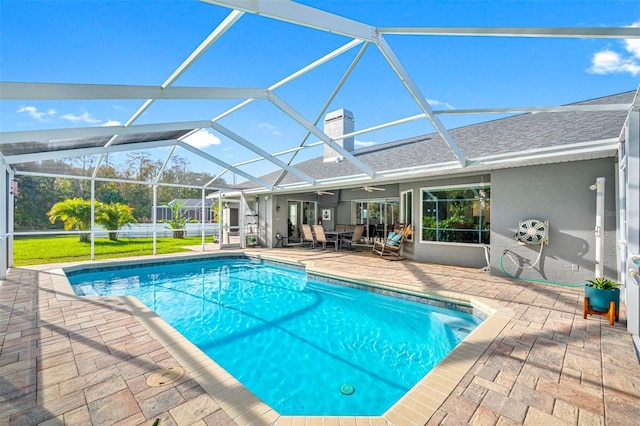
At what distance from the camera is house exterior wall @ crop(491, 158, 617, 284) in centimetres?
625

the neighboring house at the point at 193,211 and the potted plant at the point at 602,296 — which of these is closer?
the potted plant at the point at 602,296

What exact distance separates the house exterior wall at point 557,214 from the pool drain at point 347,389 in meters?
5.96

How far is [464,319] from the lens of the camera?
5523 mm

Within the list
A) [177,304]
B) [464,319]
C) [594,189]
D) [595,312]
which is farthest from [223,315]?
[594,189]

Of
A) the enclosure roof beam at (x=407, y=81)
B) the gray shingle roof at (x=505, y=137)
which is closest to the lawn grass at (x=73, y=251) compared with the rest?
the gray shingle roof at (x=505, y=137)

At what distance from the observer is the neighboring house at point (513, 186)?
20.6 ft

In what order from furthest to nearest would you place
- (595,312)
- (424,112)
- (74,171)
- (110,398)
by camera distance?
(74,171) → (424,112) → (595,312) → (110,398)

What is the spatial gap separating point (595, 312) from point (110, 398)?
637cm

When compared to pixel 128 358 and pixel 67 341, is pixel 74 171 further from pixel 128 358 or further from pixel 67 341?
pixel 128 358

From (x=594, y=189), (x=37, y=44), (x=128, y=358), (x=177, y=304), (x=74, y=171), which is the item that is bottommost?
(x=177, y=304)

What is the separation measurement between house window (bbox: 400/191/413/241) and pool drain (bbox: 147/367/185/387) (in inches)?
340

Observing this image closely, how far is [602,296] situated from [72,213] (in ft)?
71.0

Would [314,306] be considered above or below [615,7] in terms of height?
below

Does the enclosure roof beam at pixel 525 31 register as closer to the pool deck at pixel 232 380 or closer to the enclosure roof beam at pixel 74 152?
the pool deck at pixel 232 380
